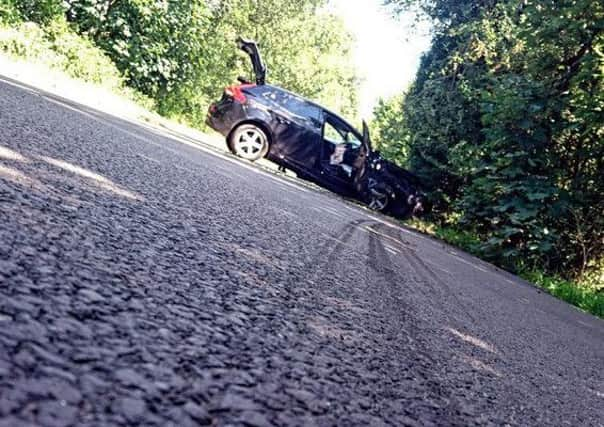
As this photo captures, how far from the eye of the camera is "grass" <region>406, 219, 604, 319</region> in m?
7.02

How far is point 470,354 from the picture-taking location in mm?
2240

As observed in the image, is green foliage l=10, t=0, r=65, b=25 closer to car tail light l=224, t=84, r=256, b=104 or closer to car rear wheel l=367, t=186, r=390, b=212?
car tail light l=224, t=84, r=256, b=104

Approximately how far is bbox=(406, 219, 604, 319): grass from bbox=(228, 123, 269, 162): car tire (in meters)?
3.93

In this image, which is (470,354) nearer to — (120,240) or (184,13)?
(120,240)

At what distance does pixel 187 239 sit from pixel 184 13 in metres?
14.3

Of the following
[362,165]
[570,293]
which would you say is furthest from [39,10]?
[570,293]

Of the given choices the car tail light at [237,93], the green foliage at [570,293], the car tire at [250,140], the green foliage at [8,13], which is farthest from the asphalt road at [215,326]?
the green foliage at [8,13]

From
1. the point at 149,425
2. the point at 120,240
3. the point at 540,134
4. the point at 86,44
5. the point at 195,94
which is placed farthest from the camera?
the point at 195,94

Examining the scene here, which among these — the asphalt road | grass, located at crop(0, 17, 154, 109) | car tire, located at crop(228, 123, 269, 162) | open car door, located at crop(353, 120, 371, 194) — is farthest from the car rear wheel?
grass, located at crop(0, 17, 154, 109)

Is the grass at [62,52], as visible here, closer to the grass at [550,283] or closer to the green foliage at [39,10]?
the green foliage at [39,10]

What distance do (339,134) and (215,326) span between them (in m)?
9.16

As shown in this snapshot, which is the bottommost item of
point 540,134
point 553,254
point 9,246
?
point 9,246

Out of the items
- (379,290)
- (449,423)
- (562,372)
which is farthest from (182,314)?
(562,372)

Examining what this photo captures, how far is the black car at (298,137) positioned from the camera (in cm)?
970
